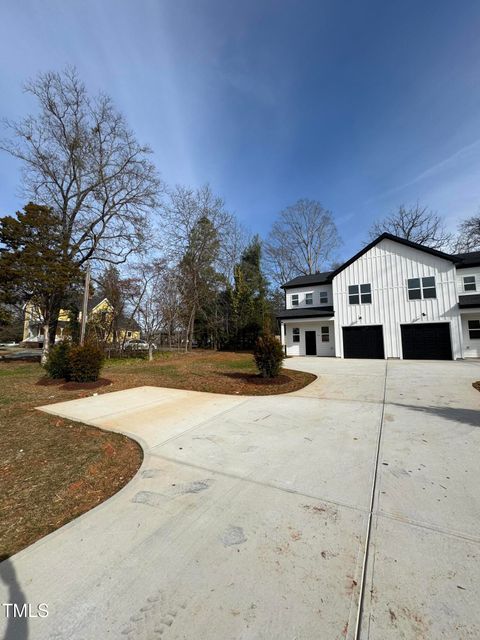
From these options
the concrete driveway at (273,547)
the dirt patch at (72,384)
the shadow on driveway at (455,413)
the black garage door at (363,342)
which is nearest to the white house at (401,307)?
the black garage door at (363,342)

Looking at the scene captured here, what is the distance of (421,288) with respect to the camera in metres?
16.4

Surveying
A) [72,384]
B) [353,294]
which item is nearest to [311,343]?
[353,294]

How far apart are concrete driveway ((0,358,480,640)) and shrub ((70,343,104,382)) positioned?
19.7ft

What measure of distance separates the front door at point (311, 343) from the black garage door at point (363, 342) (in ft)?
7.61

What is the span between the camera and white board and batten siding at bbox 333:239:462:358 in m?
15.8

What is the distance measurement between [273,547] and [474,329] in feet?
63.1

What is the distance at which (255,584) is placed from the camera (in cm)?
169

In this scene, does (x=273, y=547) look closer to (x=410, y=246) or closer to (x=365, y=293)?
(x=365, y=293)

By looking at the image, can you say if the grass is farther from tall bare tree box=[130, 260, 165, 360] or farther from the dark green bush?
tall bare tree box=[130, 260, 165, 360]

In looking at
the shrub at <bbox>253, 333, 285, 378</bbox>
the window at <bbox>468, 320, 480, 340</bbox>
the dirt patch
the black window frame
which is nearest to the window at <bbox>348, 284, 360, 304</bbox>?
the window at <bbox>468, 320, 480, 340</bbox>

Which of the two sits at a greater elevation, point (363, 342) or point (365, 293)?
point (365, 293)

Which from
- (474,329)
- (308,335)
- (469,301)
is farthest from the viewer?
(308,335)

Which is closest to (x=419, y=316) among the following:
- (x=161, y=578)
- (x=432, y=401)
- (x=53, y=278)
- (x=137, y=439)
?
(x=432, y=401)

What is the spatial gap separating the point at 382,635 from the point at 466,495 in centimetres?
188
